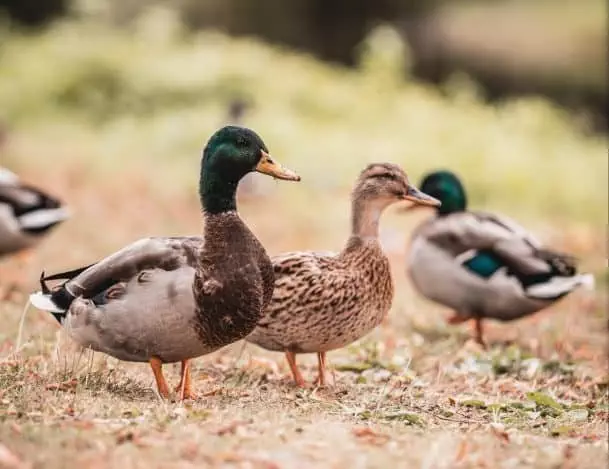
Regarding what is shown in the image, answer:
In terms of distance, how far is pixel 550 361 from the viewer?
5879 millimetres

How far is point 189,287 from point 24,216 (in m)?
3.40

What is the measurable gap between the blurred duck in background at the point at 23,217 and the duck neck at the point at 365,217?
2.71m

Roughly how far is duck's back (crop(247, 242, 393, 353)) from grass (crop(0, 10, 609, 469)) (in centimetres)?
24

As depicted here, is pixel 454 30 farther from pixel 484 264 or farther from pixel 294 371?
pixel 294 371

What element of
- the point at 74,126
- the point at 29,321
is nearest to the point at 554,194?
the point at 74,126

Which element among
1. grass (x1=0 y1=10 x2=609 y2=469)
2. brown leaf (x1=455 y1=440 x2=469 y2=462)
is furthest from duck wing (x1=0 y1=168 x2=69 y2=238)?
brown leaf (x1=455 y1=440 x2=469 y2=462)

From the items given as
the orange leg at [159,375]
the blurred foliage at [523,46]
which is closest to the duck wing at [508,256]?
the orange leg at [159,375]

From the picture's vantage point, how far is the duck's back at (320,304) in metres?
4.69

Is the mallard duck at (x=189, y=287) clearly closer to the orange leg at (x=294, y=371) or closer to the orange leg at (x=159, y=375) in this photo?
the orange leg at (x=159, y=375)

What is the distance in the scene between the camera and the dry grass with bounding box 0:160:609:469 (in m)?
3.45

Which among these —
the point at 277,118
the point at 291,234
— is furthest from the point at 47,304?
the point at 277,118

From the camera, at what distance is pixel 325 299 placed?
4688mm

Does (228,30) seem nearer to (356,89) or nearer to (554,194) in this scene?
(356,89)

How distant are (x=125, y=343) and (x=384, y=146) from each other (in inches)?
357
